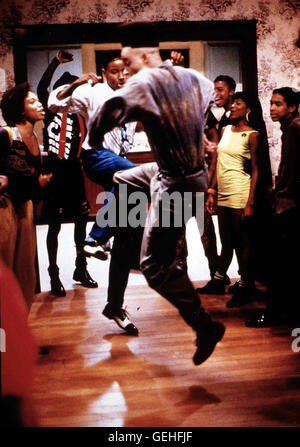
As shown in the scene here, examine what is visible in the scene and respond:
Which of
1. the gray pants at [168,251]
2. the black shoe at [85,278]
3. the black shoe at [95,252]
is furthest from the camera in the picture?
the black shoe at [85,278]

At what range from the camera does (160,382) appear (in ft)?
8.29

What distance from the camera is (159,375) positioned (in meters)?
2.61

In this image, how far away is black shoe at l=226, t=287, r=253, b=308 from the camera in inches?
144

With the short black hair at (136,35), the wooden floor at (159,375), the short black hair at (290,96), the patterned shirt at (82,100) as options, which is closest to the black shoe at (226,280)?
the wooden floor at (159,375)

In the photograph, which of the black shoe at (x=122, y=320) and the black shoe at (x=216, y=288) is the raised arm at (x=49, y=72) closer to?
the black shoe at (x=122, y=320)

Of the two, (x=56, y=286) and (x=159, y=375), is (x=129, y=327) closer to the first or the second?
(x=159, y=375)

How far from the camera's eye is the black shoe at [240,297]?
3.66 metres

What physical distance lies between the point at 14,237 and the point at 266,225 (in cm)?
205

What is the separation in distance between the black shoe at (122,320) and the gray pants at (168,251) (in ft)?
2.96

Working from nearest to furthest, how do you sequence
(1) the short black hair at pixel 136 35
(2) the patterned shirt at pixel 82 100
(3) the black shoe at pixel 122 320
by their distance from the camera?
(1) the short black hair at pixel 136 35 → (2) the patterned shirt at pixel 82 100 → (3) the black shoe at pixel 122 320

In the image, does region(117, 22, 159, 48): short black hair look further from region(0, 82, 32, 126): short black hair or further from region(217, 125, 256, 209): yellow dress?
region(217, 125, 256, 209): yellow dress

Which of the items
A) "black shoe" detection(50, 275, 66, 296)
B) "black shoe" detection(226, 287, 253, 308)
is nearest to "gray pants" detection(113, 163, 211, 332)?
"black shoe" detection(226, 287, 253, 308)

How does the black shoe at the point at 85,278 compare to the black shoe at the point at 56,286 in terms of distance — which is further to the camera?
the black shoe at the point at 85,278

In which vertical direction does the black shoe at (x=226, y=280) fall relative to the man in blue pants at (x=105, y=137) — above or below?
below
